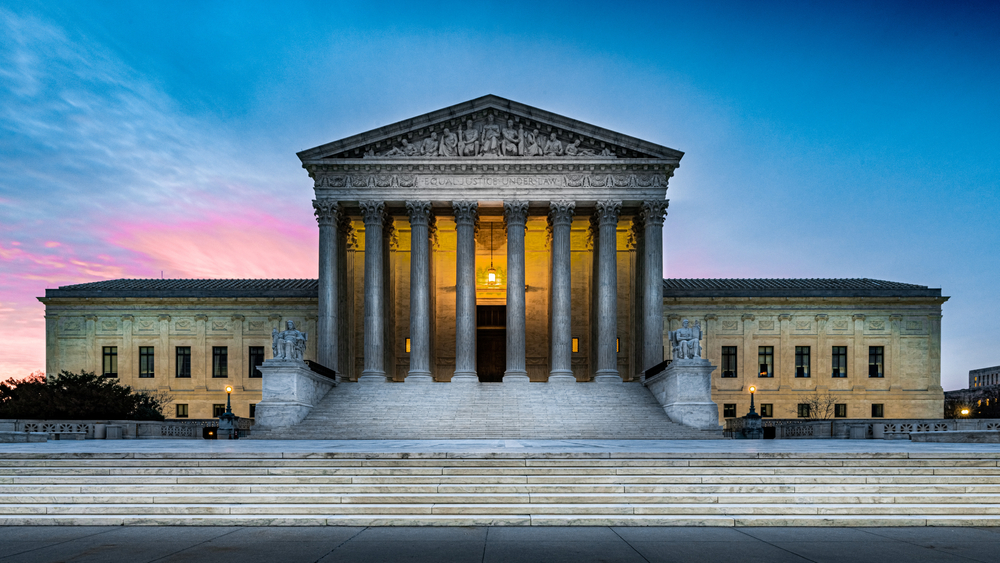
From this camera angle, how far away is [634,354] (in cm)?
4656

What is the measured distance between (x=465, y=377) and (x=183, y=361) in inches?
971

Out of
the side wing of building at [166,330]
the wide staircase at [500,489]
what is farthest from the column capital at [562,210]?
the wide staircase at [500,489]

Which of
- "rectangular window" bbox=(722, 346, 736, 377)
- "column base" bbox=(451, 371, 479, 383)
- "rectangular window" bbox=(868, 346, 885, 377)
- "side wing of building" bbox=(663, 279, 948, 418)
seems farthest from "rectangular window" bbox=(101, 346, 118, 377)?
"rectangular window" bbox=(868, 346, 885, 377)

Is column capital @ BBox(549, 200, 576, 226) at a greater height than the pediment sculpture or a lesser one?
lesser

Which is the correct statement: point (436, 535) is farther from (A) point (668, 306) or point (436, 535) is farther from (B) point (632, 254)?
(A) point (668, 306)

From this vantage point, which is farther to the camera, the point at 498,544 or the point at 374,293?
the point at 374,293

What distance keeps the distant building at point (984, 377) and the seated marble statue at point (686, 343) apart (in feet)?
465

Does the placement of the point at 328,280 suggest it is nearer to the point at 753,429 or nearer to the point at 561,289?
the point at 561,289

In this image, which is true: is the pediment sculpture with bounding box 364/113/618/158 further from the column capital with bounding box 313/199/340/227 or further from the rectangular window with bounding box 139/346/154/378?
the rectangular window with bounding box 139/346/154/378

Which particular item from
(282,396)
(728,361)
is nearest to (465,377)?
(282,396)

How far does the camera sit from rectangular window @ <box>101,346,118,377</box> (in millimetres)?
53844

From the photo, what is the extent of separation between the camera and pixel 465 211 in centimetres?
4278

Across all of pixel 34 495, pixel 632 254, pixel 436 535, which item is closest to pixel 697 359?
pixel 632 254

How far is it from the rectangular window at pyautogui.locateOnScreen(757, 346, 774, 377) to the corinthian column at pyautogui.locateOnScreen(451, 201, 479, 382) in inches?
941
